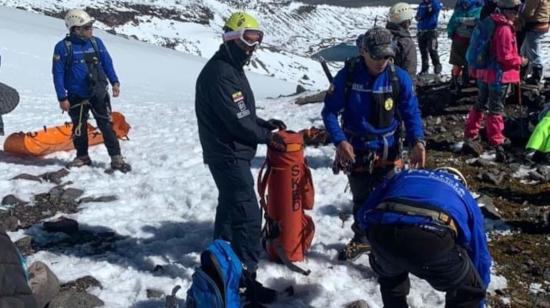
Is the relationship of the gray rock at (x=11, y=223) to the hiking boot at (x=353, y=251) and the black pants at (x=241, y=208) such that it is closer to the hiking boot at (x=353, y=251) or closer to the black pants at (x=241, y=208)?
the black pants at (x=241, y=208)

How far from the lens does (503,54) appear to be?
876 cm

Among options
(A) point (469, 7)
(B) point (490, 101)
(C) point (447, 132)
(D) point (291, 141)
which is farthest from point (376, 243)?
(A) point (469, 7)

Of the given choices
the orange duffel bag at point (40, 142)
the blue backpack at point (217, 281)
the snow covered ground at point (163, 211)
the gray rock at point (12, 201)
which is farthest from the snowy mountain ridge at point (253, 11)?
the blue backpack at point (217, 281)

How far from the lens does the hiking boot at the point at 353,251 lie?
6285 mm

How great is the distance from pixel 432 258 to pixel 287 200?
2.46 metres

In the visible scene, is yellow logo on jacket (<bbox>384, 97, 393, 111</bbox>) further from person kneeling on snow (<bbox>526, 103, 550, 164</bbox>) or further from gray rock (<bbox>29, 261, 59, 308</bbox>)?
gray rock (<bbox>29, 261, 59, 308</bbox>)

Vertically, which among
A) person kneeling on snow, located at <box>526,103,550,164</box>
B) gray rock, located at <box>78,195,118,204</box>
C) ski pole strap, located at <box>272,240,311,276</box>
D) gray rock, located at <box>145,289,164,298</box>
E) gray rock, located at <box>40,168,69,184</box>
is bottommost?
gray rock, located at <box>40,168,69,184</box>

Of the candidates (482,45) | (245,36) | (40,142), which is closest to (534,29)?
(482,45)

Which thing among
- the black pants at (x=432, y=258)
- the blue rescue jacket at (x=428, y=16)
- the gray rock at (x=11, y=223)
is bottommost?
the gray rock at (x=11, y=223)

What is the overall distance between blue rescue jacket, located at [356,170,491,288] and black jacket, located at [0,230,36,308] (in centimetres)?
222

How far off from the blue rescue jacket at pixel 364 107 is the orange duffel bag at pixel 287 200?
489 millimetres

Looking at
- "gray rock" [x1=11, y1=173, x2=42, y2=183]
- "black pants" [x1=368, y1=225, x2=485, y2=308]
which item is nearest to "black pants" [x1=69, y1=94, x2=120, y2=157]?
"gray rock" [x1=11, y1=173, x2=42, y2=183]

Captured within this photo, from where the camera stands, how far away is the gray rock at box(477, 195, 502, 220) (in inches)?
279

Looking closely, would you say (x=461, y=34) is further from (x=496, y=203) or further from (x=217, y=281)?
(x=217, y=281)
